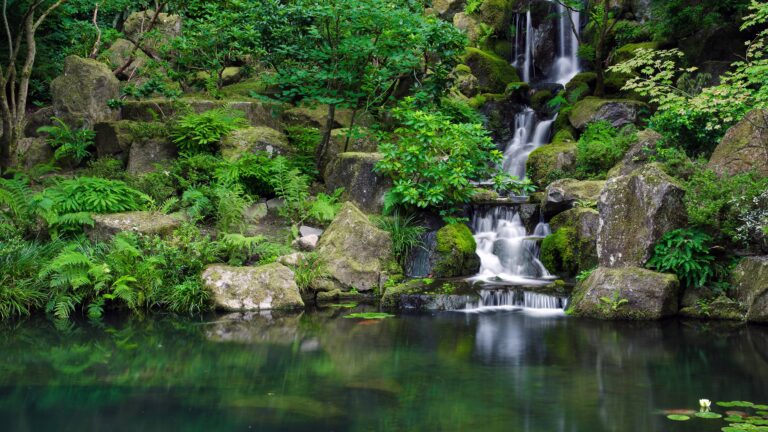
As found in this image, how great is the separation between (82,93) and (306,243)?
752 centimetres

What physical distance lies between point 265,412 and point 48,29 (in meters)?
17.2

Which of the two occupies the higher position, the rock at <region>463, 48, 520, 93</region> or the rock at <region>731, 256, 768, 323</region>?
the rock at <region>463, 48, 520, 93</region>

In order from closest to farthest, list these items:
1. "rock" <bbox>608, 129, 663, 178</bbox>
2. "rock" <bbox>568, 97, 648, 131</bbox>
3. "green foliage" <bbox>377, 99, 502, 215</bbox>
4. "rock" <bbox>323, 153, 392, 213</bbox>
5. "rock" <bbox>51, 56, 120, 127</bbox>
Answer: "green foliage" <bbox>377, 99, 502, 215</bbox> < "rock" <bbox>608, 129, 663, 178</bbox> < "rock" <bbox>323, 153, 392, 213</bbox> < "rock" <bbox>51, 56, 120, 127</bbox> < "rock" <bbox>568, 97, 648, 131</bbox>

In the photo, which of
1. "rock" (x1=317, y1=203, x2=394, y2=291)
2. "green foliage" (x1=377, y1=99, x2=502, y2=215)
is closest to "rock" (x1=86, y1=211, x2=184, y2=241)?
"rock" (x1=317, y1=203, x2=394, y2=291)

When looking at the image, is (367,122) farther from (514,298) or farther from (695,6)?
(695,6)

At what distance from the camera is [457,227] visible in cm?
1250

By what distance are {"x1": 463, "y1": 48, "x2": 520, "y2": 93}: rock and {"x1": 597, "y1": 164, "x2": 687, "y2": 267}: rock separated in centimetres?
1020

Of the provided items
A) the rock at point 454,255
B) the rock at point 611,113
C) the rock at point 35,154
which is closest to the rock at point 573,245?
the rock at point 454,255

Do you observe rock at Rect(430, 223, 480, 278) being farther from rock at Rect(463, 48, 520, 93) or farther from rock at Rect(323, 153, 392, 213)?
rock at Rect(463, 48, 520, 93)

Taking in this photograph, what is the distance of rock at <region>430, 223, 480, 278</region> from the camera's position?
1204 centimetres

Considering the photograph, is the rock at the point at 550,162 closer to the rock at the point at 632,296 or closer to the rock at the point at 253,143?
the rock at the point at 632,296

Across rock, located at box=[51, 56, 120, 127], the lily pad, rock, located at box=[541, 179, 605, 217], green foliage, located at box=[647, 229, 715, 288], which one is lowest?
the lily pad

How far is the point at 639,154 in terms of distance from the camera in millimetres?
13281

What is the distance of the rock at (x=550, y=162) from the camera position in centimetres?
1510
